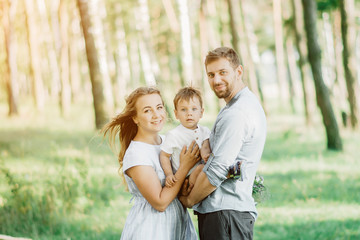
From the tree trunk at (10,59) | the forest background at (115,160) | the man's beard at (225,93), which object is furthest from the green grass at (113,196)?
the tree trunk at (10,59)

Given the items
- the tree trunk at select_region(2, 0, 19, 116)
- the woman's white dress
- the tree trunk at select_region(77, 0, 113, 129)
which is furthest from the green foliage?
the tree trunk at select_region(2, 0, 19, 116)

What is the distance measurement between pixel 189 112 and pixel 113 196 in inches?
187

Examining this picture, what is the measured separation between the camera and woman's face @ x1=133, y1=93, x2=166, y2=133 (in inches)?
127

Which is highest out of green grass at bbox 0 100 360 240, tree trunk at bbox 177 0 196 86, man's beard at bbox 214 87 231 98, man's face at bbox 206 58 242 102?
tree trunk at bbox 177 0 196 86

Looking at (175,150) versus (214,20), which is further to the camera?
(214,20)

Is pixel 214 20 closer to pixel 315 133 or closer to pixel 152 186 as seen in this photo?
pixel 315 133

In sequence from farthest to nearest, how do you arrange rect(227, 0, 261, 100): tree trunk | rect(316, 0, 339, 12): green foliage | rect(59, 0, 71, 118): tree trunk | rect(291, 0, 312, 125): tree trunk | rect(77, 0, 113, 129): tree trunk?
rect(59, 0, 71, 118): tree trunk, rect(227, 0, 261, 100): tree trunk, rect(291, 0, 312, 125): tree trunk, rect(316, 0, 339, 12): green foliage, rect(77, 0, 113, 129): tree trunk

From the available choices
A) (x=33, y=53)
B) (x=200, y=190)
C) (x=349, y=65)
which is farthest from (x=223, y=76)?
(x=33, y=53)

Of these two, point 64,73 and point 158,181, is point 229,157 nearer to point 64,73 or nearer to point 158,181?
point 158,181

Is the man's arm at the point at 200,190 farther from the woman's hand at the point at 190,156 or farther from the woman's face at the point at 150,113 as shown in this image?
the woman's face at the point at 150,113

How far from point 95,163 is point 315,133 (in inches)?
344

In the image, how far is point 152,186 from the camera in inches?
120

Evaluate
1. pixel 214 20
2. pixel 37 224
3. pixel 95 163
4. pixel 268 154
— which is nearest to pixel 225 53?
pixel 37 224

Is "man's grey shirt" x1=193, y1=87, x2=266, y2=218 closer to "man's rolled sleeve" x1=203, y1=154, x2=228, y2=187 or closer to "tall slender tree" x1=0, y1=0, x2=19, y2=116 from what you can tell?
"man's rolled sleeve" x1=203, y1=154, x2=228, y2=187
